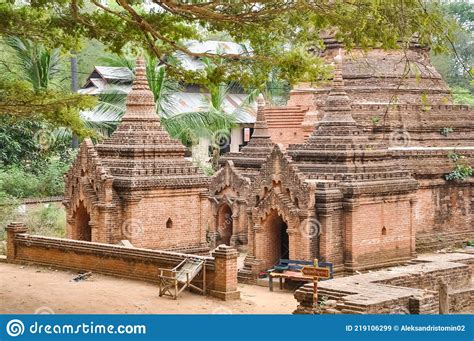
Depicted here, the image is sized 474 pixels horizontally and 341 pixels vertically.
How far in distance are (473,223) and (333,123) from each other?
5.90 m

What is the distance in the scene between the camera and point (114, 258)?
18812 millimetres

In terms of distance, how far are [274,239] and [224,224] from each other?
183 inches

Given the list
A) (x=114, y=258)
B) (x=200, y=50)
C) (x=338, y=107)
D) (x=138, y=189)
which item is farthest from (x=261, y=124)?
(x=200, y=50)

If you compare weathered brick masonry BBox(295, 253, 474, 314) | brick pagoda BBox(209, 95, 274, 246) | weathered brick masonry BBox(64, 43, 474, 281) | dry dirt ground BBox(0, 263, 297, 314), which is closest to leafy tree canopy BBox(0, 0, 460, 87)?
weathered brick masonry BBox(295, 253, 474, 314)

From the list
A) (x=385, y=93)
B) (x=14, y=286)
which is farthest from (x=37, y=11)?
(x=385, y=93)

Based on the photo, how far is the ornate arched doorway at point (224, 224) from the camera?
25781 millimetres

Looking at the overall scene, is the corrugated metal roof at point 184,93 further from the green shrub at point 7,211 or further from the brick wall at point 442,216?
the brick wall at point 442,216

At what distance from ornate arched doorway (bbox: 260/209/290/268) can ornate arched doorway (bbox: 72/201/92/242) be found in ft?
14.0

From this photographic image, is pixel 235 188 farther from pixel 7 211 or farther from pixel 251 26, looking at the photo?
pixel 251 26

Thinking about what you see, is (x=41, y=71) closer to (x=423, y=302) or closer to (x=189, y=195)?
(x=189, y=195)

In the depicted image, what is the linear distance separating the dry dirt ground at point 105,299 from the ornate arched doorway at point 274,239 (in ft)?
5.12

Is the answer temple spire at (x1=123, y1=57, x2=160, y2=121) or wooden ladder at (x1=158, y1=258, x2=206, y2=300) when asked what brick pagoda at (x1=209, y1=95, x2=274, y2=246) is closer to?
Answer: temple spire at (x1=123, y1=57, x2=160, y2=121)

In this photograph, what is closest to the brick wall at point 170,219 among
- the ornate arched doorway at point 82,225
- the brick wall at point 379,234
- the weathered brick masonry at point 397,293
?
the ornate arched doorway at point 82,225

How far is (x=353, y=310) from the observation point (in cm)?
1337
